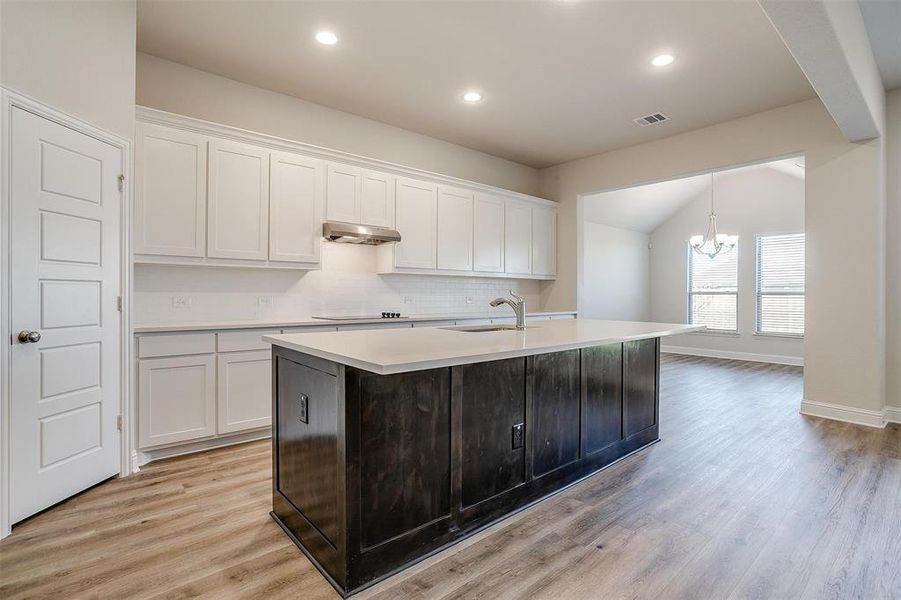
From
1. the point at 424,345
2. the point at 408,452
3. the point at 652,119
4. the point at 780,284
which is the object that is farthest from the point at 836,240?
the point at 408,452

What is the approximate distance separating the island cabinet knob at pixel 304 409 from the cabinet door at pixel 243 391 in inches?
63.6

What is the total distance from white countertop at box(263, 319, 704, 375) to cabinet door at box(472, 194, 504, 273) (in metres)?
2.90

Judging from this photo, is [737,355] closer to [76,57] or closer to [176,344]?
[176,344]

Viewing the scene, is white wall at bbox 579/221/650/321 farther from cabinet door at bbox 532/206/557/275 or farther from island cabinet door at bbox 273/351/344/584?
island cabinet door at bbox 273/351/344/584

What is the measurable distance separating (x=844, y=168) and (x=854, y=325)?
4.83ft

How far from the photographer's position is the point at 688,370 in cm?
707

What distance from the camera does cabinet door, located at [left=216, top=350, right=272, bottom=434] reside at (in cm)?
338

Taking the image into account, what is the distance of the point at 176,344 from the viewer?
3164 mm

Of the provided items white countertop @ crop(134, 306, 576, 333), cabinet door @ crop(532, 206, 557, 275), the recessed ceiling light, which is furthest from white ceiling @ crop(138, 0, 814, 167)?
white countertop @ crop(134, 306, 576, 333)

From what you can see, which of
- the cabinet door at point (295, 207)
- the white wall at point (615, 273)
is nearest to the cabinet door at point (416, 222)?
the cabinet door at point (295, 207)

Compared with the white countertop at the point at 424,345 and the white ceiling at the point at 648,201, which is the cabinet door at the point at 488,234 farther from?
the white countertop at the point at 424,345

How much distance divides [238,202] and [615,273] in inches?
286

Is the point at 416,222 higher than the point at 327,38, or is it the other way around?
the point at 327,38

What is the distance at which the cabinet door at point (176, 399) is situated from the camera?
308cm
